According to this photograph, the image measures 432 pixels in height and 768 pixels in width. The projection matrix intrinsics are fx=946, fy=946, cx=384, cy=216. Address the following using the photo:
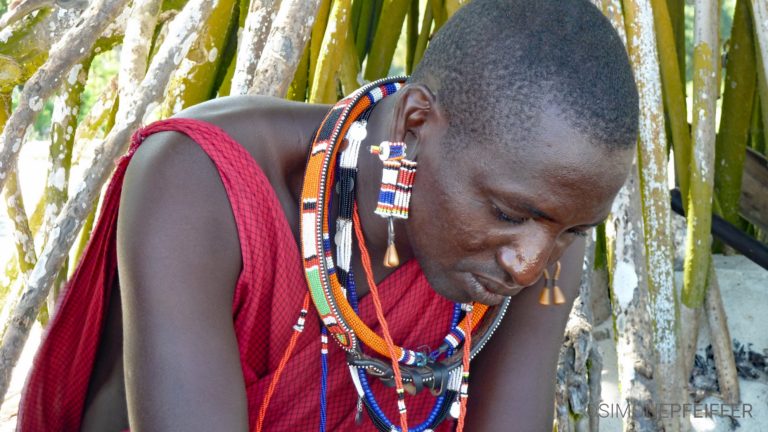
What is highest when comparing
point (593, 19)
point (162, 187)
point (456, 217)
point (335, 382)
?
point (593, 19)

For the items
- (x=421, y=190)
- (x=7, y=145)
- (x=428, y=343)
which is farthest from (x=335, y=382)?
(x=7, y=145)

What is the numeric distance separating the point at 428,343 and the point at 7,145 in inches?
42.2

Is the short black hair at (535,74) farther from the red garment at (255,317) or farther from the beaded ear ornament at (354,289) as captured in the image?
the red garment at (255,317)

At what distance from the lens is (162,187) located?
1.35 meters

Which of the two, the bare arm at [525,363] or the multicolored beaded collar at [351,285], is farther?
the bare arm at [525,363]

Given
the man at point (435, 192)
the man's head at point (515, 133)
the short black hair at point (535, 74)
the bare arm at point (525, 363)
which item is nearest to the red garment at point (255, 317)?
the man at point (435, 192)

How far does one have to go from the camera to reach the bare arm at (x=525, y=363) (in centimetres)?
171

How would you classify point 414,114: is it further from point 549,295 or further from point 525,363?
point 525,363

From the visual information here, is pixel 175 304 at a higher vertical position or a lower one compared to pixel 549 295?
higher

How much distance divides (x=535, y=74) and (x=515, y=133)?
3.2 inches

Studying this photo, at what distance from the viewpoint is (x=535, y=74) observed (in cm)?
125

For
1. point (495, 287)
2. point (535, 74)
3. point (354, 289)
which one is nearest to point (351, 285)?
point (354, 289)

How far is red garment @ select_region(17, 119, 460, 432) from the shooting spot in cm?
143

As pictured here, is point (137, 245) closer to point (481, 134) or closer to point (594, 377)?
point (481, 134)
